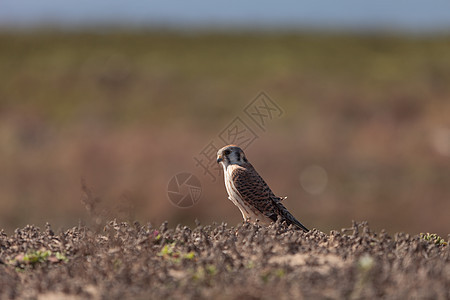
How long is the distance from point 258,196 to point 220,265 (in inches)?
146

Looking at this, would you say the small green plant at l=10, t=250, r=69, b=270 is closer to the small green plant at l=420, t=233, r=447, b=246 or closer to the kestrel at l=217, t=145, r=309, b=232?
the kestrel at l=217, t=145, r=309, b=232

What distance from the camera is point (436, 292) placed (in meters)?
4.75

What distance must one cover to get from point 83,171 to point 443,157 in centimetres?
1573

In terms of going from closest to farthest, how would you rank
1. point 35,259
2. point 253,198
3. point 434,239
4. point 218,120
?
point 35,259 → point 434,239 → point 253,198 → point 218,120

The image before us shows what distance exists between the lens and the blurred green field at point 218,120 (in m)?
26.1

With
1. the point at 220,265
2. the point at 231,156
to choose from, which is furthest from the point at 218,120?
the point at 220,265

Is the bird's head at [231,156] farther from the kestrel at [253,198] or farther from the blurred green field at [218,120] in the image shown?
the blurred green field at [218,120]

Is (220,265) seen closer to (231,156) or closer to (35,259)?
(35,259)

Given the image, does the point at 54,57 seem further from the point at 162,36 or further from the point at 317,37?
the point at 317,37

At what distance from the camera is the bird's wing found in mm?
9070

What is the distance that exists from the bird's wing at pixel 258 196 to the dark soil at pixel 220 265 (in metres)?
1.95

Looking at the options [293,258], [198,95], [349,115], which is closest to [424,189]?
[349,115]

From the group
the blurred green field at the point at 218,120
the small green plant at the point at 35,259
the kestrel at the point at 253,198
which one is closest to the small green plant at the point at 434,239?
the kestrel at the point at 253,198

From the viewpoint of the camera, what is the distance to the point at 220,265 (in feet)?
17.7
